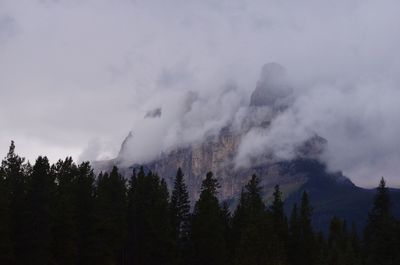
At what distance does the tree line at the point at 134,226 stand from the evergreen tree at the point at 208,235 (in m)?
0.14

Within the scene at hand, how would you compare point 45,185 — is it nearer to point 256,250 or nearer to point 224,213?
point 256,250

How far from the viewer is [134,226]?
87.6m

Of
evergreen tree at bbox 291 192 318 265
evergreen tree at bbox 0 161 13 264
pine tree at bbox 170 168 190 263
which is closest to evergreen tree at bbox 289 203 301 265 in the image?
evergreen tree at bbox 291 192 318 265

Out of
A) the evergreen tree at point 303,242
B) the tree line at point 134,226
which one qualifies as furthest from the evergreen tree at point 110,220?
the evergreen tree at point 303,242

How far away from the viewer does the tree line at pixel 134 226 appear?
212 ft

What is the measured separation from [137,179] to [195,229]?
39.3ft

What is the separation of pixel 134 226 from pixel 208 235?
10.6 metres

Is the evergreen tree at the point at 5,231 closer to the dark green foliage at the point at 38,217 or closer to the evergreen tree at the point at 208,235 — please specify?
the dark green foliage at the point at 38,217

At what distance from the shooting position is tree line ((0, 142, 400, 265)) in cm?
6469

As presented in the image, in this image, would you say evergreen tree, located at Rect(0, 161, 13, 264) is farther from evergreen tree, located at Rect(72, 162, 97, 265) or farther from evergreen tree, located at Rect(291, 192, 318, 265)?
evergreen tree, located at Rect(291, 192, 318, 265)

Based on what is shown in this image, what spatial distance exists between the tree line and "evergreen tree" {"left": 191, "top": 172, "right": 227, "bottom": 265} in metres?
0.14

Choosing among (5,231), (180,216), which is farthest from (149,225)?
(5,231)

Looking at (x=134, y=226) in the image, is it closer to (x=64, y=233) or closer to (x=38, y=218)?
(x=64, y=233)

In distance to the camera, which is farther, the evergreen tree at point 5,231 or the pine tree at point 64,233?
the pine tree at point 64,233
